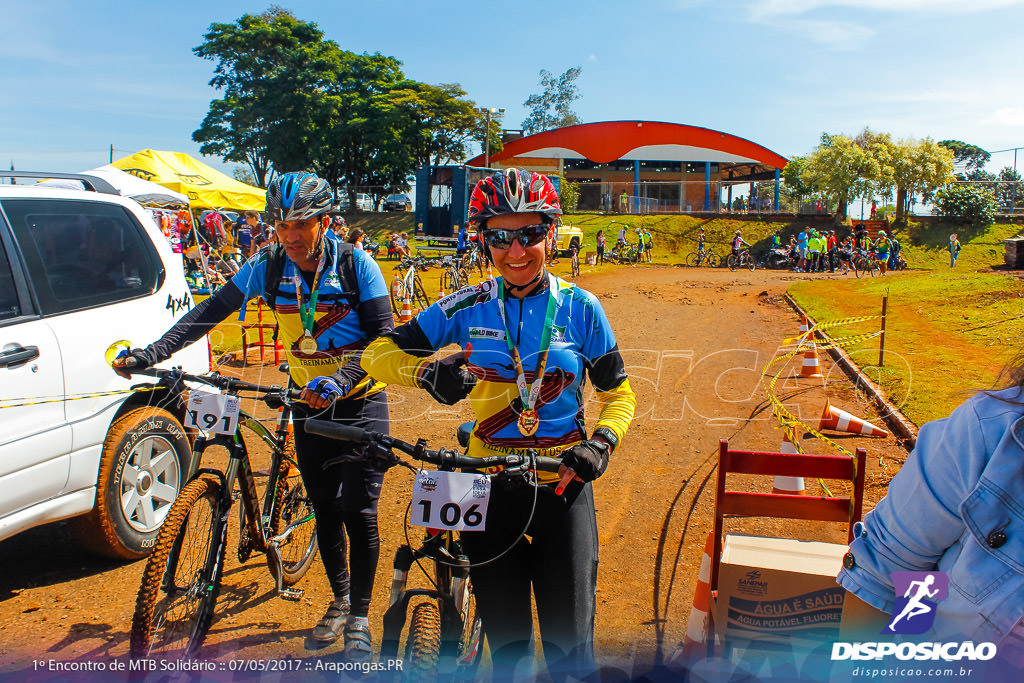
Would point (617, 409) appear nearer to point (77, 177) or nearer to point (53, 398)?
point (53, 398)

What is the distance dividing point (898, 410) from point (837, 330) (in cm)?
574

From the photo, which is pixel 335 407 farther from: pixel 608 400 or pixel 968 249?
pixel 968 249

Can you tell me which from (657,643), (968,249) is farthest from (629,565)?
(968,249)

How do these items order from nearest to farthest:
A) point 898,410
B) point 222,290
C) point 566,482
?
point 566,482 < point 222,290 < point 898,410

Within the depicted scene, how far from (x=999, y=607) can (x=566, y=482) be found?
1.23 metres

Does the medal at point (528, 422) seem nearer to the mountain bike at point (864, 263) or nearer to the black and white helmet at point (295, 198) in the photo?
the black and white helmet at point (295, 198)

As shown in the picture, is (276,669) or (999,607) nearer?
(999,607)

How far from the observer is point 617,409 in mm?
2645

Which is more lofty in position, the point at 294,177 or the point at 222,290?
the point at 294,177

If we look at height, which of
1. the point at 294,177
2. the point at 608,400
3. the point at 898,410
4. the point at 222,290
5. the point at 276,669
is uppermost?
the point at 294,177

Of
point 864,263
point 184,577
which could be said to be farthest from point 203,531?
point 864,263

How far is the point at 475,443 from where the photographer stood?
274 centimetres

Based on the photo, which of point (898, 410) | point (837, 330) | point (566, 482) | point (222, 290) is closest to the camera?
point (566, 482)

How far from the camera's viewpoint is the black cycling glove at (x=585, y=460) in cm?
233
